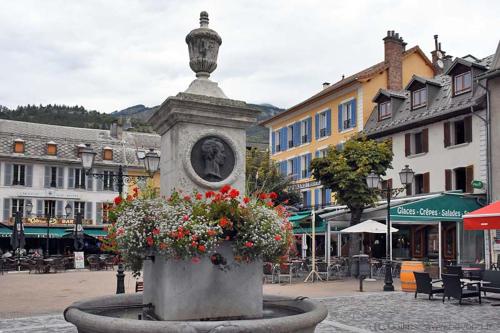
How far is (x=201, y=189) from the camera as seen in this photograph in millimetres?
6715

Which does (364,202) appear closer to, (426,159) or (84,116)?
(426,159)

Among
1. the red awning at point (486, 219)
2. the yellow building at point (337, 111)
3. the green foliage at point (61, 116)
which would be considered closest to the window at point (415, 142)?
the yellow building at point (337, 111)

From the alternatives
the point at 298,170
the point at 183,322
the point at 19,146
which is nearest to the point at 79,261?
the point at 298,170

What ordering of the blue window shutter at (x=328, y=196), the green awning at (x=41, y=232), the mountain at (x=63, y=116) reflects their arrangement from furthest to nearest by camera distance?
the mountain at (x=63, y=116)
the green awning at (x=41, y=232)
the blue window shutter at (x=328, y=196)

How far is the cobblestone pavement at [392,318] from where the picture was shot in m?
10.4

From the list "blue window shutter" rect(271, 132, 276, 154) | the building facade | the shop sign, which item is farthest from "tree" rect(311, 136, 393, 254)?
the building facade

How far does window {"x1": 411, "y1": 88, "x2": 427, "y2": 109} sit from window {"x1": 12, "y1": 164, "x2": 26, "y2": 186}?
30.2m

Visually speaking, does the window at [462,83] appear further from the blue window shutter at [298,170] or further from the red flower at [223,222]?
the red flower at [223,222]

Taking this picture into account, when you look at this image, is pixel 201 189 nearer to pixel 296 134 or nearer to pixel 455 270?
pixel 455 270

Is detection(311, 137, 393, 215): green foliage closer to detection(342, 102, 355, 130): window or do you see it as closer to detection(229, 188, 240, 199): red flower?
detection(342, 102, 355, 130): window

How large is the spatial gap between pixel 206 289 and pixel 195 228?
Result: 80cm

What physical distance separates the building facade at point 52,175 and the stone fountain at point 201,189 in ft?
120

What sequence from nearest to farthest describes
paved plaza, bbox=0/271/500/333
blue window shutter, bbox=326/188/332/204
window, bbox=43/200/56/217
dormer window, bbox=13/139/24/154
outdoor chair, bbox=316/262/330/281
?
paved plaza, bbox=0/271/500/333 → outdoor chair, bbox=316/262/330/281 → blue window shutter, bbox=326/188/332/204 → window, bbox=43/200/56/217 → dormer window, bbox=13/139/24/154

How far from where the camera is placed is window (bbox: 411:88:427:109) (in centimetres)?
2934
